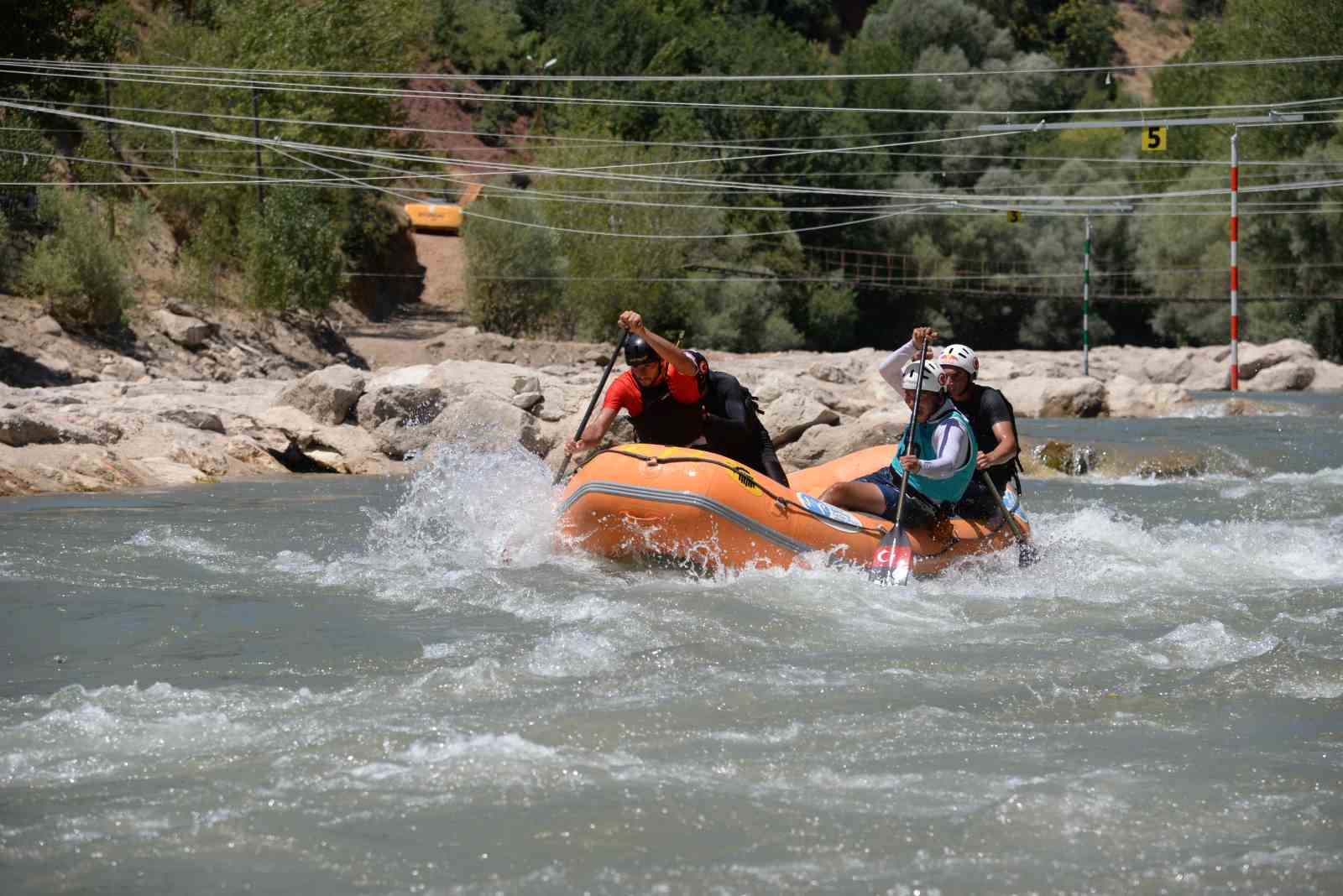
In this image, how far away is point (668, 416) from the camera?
863 centimetres

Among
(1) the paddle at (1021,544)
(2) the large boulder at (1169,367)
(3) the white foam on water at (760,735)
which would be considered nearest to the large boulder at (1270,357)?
(2) the large boulder at (1169,367)

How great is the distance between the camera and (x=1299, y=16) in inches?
1399

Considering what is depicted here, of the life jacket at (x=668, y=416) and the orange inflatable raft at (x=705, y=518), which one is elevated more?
the life jacket at (x=668, y=416)

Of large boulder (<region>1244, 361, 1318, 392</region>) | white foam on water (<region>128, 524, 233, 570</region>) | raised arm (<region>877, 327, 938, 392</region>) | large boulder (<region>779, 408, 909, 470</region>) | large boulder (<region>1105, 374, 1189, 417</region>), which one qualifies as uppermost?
raised arm (<region>877, 327, 938, 392</region>)

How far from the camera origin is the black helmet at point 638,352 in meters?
8.20

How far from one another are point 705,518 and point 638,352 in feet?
3.19

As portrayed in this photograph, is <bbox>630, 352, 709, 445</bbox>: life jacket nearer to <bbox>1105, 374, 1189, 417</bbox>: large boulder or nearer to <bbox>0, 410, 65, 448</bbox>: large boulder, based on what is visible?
<bbox>0, 410, 65, 448</bbox>: large boulder

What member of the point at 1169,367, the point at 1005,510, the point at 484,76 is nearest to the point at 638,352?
the point at 1005,510

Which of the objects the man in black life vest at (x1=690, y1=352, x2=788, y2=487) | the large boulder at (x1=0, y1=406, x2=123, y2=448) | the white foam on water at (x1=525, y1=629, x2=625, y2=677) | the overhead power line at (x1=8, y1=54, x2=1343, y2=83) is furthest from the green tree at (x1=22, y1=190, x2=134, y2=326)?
the white foam on water at (x1=525, y1=629, x2=625, y2=677)

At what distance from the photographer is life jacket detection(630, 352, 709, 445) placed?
858cm

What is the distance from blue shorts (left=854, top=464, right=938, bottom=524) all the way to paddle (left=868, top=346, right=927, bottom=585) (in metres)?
0.11

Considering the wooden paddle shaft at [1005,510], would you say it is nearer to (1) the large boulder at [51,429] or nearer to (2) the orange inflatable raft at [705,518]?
(2) the orange inflatable raft at [705,518]

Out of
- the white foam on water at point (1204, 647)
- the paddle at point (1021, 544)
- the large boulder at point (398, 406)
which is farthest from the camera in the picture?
the large boulder at point (398, 406)

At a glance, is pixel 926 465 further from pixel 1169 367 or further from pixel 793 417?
pixel 1169 367
